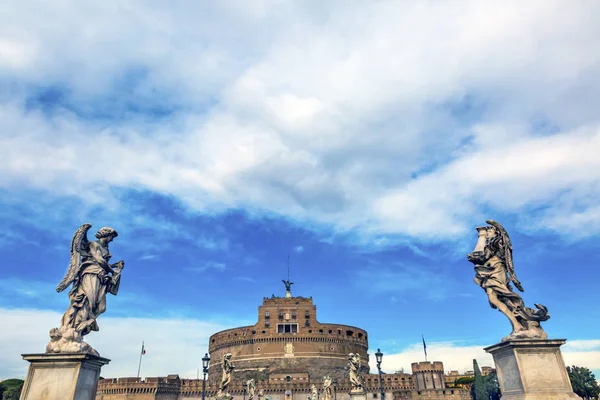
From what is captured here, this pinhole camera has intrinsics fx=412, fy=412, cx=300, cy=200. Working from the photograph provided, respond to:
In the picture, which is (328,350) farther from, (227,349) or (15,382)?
(15,382)

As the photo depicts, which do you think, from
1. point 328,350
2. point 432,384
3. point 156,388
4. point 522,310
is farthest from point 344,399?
point 522,310

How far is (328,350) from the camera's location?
93.5 metres

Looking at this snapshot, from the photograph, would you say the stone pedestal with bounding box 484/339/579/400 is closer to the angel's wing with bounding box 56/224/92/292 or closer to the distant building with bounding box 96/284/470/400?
the angel's wing with bounding box 56/224/92/292

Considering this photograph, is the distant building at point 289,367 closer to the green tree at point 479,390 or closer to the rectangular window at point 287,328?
the rectangular window at point 287,328

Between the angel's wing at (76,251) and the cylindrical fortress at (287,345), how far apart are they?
85201 mm

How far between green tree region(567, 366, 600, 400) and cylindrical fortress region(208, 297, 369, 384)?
42.7 m

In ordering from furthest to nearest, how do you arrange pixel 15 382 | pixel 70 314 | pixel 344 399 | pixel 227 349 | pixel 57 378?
pixel 227 349 → pixel 15 382 → pixel 344 399 → pixel 70 314 → pixel 57 378

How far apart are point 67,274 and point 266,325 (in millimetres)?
90085

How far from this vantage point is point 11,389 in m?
82.6

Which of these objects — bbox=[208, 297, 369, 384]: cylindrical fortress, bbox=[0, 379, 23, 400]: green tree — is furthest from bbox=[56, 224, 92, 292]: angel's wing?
bbox=[0, 379, 23, 400]: green tree

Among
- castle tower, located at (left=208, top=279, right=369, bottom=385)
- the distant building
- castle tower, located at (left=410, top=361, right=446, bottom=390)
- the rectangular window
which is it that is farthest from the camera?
the rectangular window

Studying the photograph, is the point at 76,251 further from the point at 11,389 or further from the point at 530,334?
the point at 11,389

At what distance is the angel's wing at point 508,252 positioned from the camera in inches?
364

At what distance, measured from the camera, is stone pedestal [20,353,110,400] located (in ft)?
26.1
